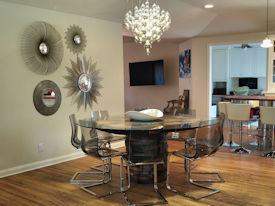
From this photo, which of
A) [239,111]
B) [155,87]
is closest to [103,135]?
[239,111]

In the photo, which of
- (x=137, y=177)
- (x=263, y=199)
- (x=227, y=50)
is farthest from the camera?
(x=227, y=50)

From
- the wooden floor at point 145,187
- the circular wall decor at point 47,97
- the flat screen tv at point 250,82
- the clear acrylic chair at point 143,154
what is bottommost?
the wooden floor at point 145,187

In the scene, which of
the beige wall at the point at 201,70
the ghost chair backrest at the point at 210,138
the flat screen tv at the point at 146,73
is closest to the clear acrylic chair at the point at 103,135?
the ghost chair backrest at the point at 210,138

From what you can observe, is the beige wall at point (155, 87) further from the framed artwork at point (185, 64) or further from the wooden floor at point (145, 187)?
the wooden floor at point (145, 187)

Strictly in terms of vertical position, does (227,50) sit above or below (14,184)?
above

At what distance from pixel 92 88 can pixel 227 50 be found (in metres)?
7.03

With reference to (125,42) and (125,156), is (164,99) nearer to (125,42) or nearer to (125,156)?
(125,42)

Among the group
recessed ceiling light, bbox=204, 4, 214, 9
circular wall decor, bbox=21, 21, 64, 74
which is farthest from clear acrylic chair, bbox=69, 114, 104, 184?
recessed ceiling light, bbox=204, 4, 214, 9

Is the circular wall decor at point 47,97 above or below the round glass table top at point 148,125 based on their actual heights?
A: above

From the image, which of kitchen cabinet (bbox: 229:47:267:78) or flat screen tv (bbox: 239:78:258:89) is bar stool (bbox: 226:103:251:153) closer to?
kitchen cabinet (bbox: 229:47:267:78)

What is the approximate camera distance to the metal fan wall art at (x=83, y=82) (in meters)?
4.87

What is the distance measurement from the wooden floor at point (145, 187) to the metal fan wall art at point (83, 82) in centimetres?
120

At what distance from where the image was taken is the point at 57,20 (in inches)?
181

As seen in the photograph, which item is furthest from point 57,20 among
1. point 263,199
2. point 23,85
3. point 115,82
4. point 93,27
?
point 263,199
